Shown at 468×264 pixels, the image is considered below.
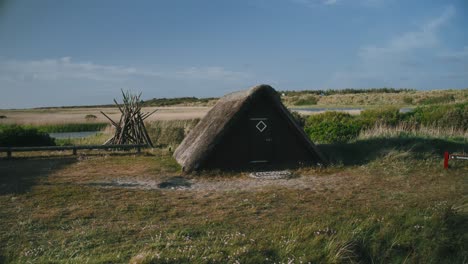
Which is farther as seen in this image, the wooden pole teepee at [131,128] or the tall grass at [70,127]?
the tall grass at [70,127]

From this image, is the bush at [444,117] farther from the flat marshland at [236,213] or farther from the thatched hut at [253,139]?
the thatched hut at [253,139]

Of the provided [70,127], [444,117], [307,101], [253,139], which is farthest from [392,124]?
[307,101]

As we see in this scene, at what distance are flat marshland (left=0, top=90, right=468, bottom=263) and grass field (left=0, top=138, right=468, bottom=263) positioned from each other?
0.02 metres

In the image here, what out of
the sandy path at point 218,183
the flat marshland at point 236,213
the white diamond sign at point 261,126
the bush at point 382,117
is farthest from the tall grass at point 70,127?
the sandy path at point 218,183

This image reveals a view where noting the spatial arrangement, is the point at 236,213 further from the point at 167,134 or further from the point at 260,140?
the point at 167,134

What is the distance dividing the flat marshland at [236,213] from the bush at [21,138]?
4.94 m

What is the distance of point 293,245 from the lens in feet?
22.0

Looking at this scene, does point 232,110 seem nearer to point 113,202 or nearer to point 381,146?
point 113,202

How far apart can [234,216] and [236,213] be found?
0.20 meters

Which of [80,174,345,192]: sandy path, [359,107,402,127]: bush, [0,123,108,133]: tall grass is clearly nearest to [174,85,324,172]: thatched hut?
[80,174,345,192]: sandy path

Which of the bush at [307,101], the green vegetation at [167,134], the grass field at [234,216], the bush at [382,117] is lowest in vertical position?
the grass field at [234,216]

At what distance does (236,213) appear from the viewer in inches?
325

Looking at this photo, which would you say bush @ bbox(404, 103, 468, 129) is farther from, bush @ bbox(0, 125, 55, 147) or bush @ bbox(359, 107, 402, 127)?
bush @ bbox(0, 125, 55, 147)

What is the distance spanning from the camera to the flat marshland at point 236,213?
6.46 m
